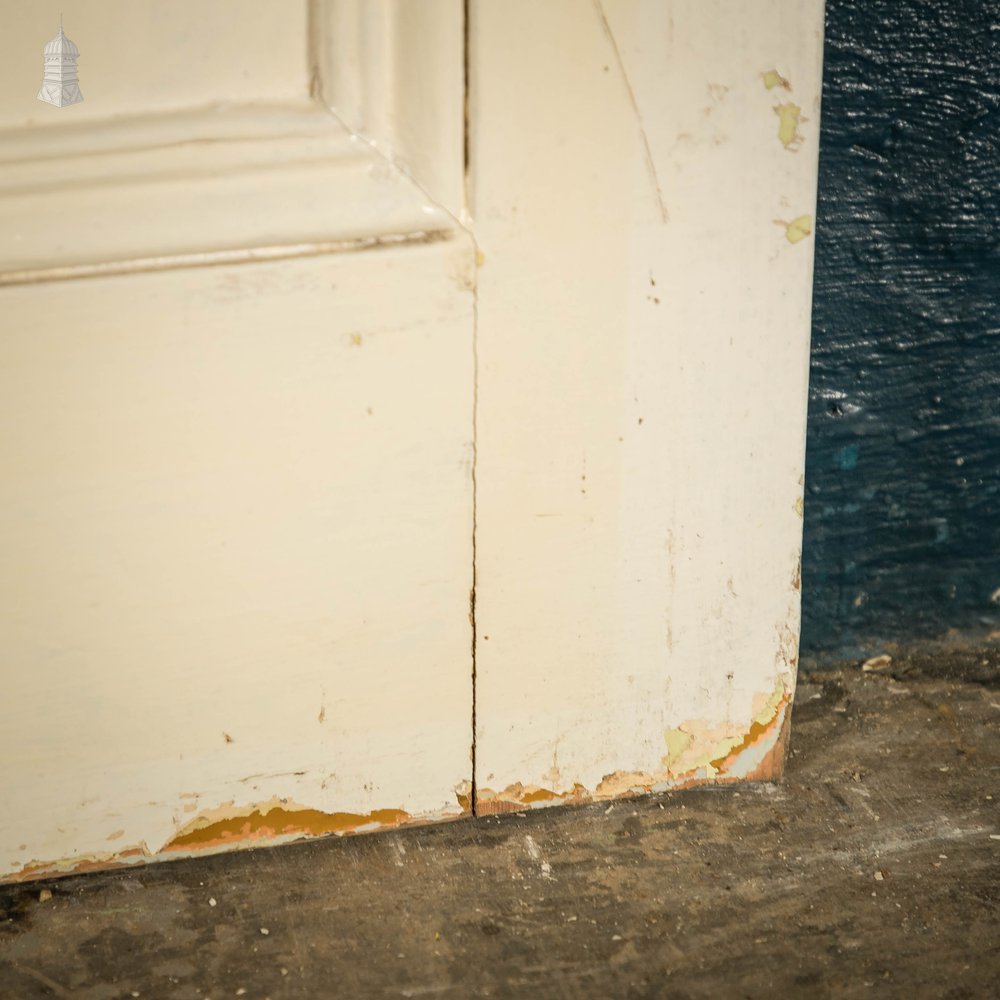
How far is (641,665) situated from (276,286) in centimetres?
76

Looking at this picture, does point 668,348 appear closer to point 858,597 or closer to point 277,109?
point 277,109

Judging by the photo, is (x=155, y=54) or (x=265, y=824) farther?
(x=265, y=824)

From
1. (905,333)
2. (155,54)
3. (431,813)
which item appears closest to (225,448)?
(155,54)

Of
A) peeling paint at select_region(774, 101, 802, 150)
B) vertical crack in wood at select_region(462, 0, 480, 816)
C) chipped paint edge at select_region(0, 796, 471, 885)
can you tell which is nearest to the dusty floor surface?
chipped paint edge at select_region(0, 796, 471, 885)

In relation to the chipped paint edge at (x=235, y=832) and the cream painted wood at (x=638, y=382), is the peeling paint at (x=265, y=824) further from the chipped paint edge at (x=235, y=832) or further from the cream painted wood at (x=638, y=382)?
the cream painted wood at (x=638, y=382)

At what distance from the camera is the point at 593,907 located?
1499 mm

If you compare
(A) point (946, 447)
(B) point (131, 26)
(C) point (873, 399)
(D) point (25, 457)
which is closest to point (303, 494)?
(D) point (25, 457)

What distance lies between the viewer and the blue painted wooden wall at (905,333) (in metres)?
1.82

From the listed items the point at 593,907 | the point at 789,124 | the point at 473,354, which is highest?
the point at 789,124

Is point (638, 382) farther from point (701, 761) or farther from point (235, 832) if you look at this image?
point (235, 832)

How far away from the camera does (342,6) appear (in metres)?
1.33

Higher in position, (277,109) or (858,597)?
(277,109)

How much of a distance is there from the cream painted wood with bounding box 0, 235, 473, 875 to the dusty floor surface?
98mm

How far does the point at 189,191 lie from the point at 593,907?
1.07m
